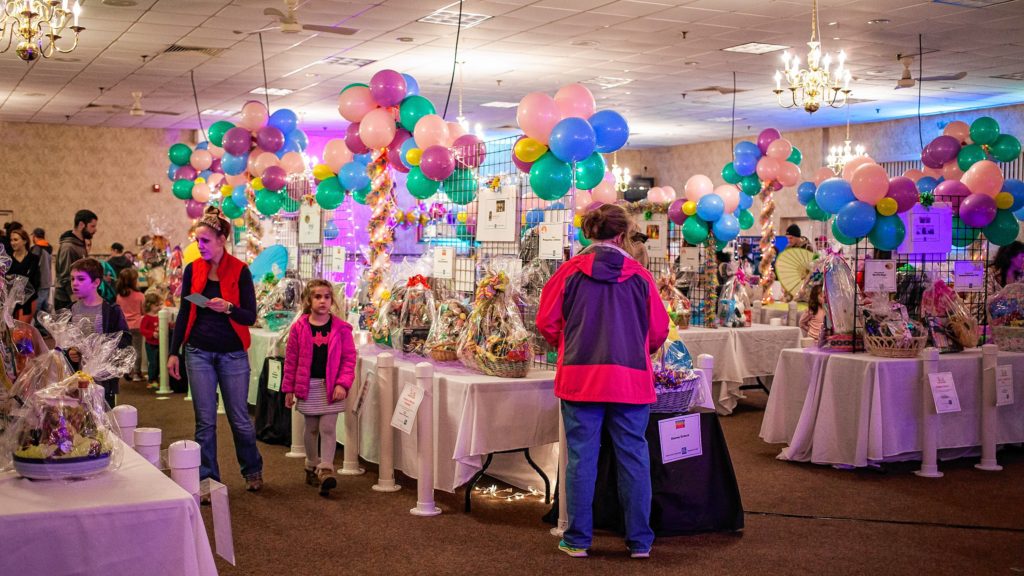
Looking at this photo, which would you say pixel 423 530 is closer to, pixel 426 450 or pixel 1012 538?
pixel 426 450

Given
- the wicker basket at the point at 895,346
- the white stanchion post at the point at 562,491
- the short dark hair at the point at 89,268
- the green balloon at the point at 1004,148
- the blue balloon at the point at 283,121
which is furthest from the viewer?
the green balloon at the point at 1004,148

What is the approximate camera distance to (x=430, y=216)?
651cm

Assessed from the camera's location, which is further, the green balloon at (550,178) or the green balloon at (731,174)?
the green balloon at (731,174)

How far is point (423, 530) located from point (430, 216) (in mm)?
2554

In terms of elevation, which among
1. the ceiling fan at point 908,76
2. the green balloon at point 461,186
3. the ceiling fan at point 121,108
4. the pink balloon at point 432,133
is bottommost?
the green balloon at point 461,186

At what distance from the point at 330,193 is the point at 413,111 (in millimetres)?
1332

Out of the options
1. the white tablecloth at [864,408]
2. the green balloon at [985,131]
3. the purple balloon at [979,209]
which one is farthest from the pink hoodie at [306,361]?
the green balloon at [985,131]

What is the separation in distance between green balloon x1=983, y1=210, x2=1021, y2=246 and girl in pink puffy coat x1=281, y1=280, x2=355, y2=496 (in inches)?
187

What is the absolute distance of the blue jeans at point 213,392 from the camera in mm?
4938

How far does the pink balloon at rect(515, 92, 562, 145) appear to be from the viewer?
5.12m

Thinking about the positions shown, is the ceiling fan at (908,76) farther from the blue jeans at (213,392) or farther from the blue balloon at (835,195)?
the blue jeans at (213,392)

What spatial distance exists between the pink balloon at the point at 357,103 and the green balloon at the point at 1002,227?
457cm

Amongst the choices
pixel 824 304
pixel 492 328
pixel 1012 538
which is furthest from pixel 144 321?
pixel 1012 538

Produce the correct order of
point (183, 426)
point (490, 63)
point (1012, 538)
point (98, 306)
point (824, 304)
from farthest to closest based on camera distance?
point (490, 63), point (183, 426), point (824, 304), point (98, 306), point (1012, 538)
